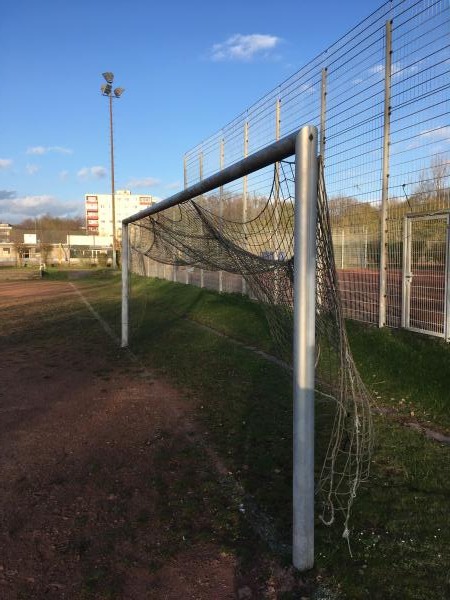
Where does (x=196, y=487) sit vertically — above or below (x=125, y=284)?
below

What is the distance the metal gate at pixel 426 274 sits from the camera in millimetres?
7176

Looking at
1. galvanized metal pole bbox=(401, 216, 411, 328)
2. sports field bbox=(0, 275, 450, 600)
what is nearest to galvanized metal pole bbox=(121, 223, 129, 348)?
sports field bbox=(0, 275, 450, 600)

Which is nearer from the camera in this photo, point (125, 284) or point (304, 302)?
point (304, 302)

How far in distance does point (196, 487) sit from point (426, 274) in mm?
5167

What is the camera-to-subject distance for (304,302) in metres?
2.90

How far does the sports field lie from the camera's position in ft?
9.34

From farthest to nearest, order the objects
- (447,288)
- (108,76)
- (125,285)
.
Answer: (108,76) → (125,285) → (447,288)

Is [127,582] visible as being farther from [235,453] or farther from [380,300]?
[380,300]

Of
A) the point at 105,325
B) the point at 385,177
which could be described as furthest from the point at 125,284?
the point at 385,177

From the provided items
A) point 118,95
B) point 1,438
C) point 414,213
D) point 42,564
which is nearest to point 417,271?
point 414,213

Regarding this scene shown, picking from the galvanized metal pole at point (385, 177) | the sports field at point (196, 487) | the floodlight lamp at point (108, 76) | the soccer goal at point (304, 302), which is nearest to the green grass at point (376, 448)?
the sports field at point (196, 487)

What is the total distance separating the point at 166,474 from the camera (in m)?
4.23

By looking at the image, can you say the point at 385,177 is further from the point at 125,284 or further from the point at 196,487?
the point at 196,487

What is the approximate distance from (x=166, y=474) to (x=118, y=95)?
42.0m
